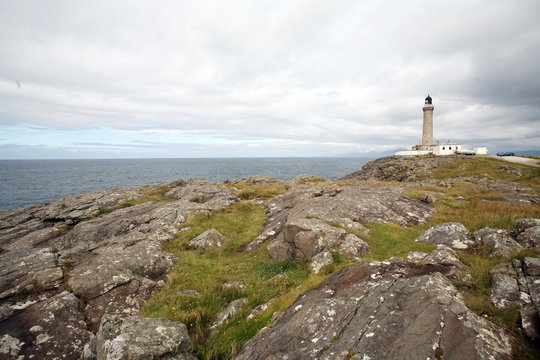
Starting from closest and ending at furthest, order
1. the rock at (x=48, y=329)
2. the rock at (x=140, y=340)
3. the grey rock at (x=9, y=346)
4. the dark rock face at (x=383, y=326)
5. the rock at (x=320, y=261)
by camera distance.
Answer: the dark rock face at (x=383, y=326), the rock at (x=140, y=340), the grey rock at (x=9, y=346), the rock at (x=48, y=329), the rock at (x=320, y=261)

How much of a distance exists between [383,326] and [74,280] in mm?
14404

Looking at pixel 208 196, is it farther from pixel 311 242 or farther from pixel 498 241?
pixel 498 241

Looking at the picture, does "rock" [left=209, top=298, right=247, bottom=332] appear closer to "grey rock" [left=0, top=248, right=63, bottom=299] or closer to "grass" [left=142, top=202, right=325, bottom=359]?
"grass" [left=142, top=202, right=325, bottom=359]

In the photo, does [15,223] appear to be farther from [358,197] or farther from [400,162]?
[400,162]

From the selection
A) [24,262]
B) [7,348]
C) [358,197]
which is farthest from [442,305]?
[24,262]

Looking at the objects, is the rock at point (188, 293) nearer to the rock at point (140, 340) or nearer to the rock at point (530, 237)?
the rock at point (140, 340)

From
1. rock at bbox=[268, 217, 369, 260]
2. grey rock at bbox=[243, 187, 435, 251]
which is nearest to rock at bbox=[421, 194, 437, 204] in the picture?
grey rock at bbox=[243, 187, 435, 251]

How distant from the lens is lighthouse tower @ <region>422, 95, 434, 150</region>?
114562mm

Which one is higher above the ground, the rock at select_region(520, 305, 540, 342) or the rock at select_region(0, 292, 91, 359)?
the rock at select_region(520, 305, 540, 342)

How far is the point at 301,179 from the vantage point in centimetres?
6350

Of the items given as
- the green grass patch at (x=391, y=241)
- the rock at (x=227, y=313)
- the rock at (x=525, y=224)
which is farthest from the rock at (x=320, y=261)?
the rock at (x=525, y=224)

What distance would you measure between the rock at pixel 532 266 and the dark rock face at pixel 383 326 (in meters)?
3.25

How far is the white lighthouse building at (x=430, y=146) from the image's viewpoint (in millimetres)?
106250

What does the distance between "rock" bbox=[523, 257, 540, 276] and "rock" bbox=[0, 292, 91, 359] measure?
1671cm
